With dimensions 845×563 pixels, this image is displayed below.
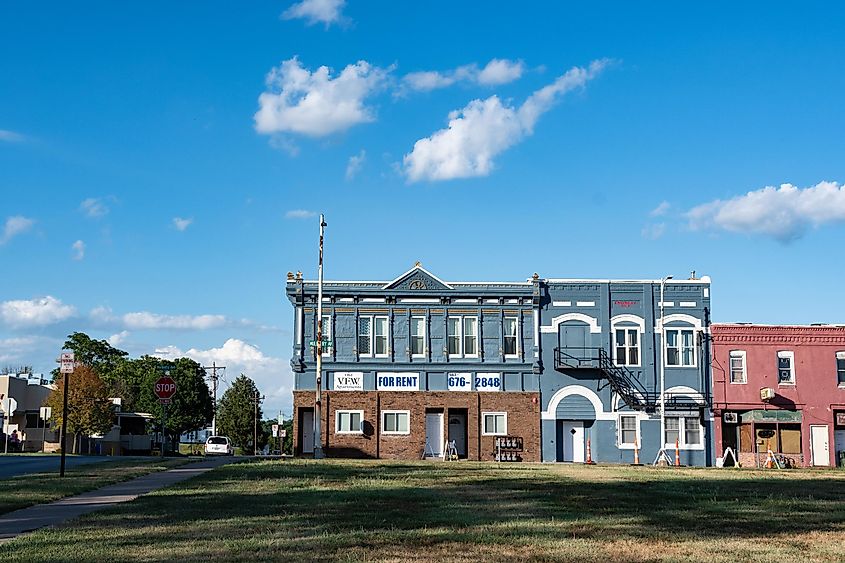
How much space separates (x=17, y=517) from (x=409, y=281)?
36298 mm

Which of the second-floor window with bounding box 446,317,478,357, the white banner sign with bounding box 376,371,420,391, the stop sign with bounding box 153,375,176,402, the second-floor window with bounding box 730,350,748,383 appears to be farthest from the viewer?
the second-floor window with bounding box 446,317,478,357

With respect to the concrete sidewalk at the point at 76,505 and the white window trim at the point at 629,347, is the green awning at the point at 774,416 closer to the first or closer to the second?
the white window trim at the point at 629,347

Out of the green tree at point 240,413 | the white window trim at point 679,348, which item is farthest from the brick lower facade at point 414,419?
the green tree at point 240,413

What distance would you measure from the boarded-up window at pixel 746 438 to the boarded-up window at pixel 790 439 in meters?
1.43

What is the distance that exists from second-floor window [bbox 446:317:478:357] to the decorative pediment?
1.81m

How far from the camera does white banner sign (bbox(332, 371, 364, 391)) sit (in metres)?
51.8

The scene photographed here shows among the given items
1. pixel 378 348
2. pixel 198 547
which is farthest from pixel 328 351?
pixel 198 547

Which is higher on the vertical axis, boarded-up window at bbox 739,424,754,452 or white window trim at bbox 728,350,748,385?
white window trim at bbox 728,350,748,385

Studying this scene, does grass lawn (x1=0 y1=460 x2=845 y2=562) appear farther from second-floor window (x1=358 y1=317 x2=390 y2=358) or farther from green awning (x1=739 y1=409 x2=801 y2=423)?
second-floor window (x1=358 y1=317 x2=390 y2=358)

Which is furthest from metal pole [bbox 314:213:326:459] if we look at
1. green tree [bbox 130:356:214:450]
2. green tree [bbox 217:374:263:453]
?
green tree [bbox 217:374:263:453]

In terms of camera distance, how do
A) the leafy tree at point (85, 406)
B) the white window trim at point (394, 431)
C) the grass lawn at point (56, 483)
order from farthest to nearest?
1. the leafy tree at point (85, 406)
2. the white window trim at point (394, 431)
3. the grass lawn at point (56, 483)

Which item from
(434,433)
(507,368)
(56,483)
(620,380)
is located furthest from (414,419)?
(56,483)

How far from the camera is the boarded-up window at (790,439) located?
5075 cm

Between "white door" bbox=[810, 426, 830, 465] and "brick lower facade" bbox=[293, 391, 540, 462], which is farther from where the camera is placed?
"brick lower facade" bbox=[293, 391, 540, 462]
